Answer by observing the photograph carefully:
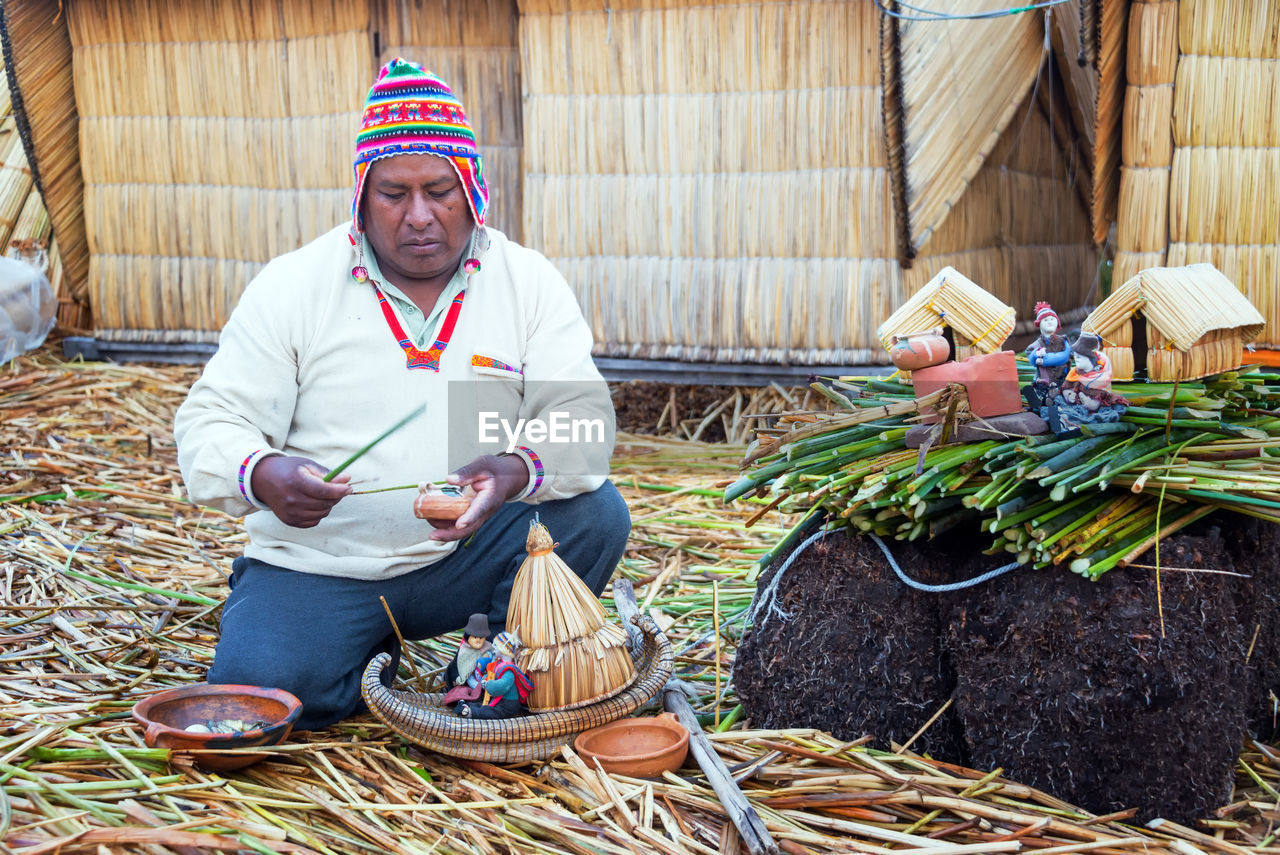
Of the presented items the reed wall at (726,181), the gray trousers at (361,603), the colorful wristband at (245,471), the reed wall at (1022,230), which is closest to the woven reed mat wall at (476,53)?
the reed wall at (726,181)

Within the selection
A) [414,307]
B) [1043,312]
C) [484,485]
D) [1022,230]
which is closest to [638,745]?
[484,485]

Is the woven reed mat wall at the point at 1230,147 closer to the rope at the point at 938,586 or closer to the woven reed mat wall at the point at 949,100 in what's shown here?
the woven reed mat wall at the point at 949,100

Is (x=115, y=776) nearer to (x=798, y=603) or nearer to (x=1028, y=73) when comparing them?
(x=798, y=603)

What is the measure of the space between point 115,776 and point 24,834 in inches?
11.0

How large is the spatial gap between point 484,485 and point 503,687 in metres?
0.43

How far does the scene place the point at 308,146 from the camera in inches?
224

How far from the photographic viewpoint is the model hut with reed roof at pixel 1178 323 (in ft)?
7.97

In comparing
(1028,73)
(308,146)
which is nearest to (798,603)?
(1028,73)

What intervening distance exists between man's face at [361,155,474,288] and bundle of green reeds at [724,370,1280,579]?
85 cm

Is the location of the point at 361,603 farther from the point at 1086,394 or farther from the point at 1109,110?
the point at 1109,110

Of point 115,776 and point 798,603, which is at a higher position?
point 798,603

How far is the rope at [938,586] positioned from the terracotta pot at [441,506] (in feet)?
2.87

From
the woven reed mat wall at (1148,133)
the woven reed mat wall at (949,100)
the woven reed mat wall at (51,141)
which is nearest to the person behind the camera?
the woven reed mat wall at (1148,133)

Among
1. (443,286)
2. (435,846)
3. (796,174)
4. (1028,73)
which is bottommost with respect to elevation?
(435,846)
